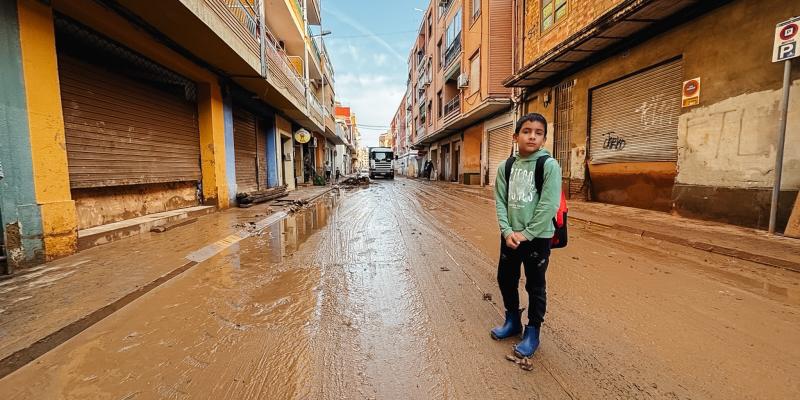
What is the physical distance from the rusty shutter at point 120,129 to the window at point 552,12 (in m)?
12.2

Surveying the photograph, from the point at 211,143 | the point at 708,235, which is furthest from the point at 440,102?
the point at 708,235

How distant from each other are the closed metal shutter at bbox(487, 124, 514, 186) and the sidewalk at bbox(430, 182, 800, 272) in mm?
9664

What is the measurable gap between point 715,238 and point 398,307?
18.1 feet

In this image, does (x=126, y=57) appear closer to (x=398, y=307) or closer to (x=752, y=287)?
(x=398, y=307)

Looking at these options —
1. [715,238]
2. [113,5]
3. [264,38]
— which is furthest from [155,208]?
[715,238]

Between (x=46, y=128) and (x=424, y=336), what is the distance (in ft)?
18.0

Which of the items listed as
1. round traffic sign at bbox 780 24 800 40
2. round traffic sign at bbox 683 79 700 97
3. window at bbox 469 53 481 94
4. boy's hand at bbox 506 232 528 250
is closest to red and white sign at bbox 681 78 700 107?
round traffic sign at bbox 683 79 700 97

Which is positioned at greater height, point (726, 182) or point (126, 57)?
point (126, 57)

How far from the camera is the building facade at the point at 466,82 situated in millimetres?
16031

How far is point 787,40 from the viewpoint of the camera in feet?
16.0

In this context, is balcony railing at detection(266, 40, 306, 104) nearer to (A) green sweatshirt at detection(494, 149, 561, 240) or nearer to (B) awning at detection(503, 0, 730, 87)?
(B) awning at detection(503, 0, 730, 87)

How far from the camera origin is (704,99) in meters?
6.56

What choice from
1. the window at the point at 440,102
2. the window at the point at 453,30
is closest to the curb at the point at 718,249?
the window at the point at 453,30

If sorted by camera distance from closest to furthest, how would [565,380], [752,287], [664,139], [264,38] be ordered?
[565,380] → [752,287] → [664,139] → [264,38]
